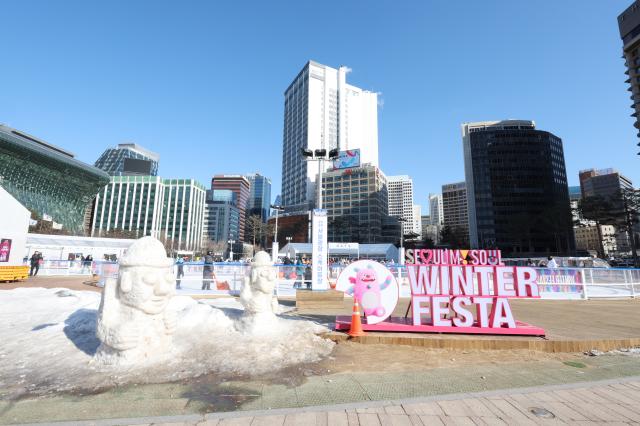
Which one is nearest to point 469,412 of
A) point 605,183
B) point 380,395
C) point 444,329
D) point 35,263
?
point 380,395

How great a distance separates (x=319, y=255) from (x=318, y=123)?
396 ft

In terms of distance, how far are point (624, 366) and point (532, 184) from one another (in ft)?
395

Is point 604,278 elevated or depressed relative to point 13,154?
depressed

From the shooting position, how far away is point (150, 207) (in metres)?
137

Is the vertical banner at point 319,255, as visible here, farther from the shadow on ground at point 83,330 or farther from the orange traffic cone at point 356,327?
the shadow on ground at point 83,330

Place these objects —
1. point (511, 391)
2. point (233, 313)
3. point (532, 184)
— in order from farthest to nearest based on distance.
Result: point (532, 184) → point (233, 313) → point (511, 391)

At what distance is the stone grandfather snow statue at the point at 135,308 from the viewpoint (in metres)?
4.95

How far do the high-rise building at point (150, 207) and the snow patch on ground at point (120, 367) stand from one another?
135432 millimetres

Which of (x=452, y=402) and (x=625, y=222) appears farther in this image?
(x=625, y=222)

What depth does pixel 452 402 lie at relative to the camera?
11.9 feet

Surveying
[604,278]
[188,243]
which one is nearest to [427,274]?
[604,278]

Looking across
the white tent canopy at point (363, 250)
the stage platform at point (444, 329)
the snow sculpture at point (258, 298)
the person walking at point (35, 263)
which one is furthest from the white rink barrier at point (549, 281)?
the white tent canopy at point (363, 250)

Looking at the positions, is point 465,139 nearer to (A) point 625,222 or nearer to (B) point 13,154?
(A) point 625,222

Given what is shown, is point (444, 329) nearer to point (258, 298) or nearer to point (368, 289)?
point (368, 289)
